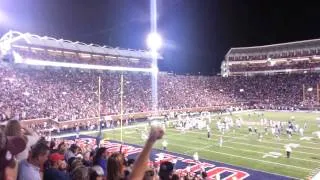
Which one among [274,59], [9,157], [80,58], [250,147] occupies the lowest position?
[250,147]

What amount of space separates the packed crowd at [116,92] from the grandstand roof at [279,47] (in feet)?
26.0

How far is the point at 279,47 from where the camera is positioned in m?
80.4

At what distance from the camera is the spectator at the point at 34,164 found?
3.88 m

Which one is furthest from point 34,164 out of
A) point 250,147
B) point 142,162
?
point 250,147

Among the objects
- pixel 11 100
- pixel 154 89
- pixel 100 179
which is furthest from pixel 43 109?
pixel 100 179

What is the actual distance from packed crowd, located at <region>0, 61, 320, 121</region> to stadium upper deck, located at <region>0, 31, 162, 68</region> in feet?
11.5

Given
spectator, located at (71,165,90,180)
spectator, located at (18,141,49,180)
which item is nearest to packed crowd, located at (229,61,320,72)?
spectator, located at (71,165,90,180)

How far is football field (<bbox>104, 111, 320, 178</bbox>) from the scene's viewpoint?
63.4 feet

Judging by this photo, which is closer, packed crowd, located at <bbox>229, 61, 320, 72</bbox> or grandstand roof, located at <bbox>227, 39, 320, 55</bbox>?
grandstand roof, located at <bbox>227, 39, 320, 55</bbox>

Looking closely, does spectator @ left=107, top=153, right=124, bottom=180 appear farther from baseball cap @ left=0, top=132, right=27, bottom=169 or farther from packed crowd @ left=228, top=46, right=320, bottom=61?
packed crowd @ left=228, top=46, right=320, bottom=61

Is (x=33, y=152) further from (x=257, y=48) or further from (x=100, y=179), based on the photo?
(x=257, y=48)

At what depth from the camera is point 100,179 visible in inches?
172

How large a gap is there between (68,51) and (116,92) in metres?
14.1

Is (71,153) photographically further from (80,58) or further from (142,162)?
(80,58)
